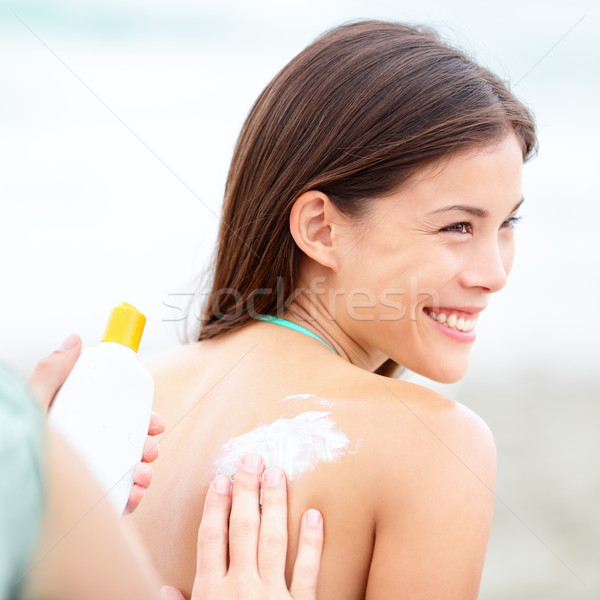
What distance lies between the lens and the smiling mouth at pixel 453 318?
167 centimetres

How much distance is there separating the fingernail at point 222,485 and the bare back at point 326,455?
0.13ft

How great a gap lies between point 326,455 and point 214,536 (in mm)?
221

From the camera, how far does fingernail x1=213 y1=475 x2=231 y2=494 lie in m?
1.33

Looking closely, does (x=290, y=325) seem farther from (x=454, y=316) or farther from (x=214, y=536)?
(x=214, y=536)

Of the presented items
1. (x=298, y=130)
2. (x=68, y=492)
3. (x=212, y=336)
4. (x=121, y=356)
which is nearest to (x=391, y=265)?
(x=298, y=130)

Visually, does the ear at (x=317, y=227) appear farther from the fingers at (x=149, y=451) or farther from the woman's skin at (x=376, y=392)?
the fingers at (x=149, y=451)

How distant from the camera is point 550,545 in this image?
3.39 m

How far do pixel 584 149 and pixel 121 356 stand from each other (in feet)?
26.0

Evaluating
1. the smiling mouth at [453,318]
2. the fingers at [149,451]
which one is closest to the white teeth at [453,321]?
the smiling mouth at [453,318]

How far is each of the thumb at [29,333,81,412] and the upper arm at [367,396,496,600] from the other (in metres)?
0.53

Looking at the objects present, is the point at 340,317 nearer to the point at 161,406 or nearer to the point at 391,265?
the point at 391,265

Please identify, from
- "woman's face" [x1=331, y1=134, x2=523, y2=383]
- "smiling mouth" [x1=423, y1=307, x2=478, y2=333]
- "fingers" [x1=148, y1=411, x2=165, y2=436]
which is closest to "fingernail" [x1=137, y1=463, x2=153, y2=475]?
"fingers" [x1=148, y1=411, x2=165, y2=436]

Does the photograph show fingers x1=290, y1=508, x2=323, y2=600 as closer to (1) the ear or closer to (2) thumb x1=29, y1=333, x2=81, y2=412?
(2) thumb x1=29, y1=333, x2=81, y2=412

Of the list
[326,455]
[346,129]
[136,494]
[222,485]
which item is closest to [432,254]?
[346,129]
